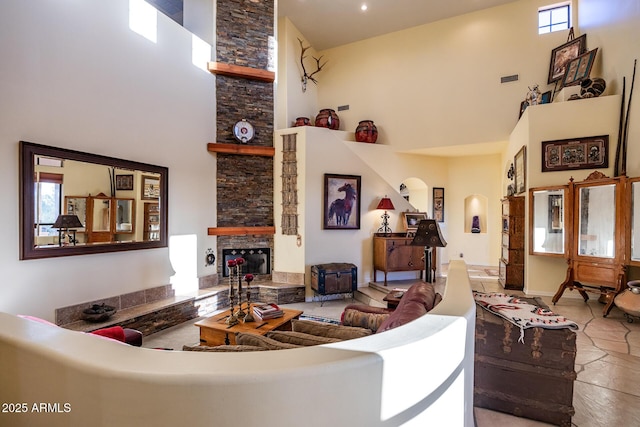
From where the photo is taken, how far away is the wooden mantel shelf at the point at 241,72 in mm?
→ 5035

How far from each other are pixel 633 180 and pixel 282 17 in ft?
20.7

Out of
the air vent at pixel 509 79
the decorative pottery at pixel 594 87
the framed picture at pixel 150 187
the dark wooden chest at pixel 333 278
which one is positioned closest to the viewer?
the framed picture at pixel 150 187

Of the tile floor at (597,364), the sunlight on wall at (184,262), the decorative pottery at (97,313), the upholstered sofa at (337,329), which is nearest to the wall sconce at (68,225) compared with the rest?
the decorative pottery at (97,313)

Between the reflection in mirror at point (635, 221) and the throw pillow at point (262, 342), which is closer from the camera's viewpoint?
the throw pillow at point (262, 342)

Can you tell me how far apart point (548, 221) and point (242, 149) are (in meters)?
4.83

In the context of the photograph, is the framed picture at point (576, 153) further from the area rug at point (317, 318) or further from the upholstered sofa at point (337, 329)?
the area rug at point (317, 318)

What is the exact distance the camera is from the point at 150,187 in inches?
163

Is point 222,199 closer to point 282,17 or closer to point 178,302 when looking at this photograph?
point 178,302

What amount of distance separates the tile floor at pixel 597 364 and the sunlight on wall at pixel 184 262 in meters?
0.68

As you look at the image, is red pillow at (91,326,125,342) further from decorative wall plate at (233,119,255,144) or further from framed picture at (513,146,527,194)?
framed picture at (513,146,527,194)

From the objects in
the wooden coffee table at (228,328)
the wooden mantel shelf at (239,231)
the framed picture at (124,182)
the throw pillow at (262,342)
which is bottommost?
the wooden coffee table at (228,328)

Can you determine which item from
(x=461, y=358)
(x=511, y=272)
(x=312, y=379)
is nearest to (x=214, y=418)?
(x=312, y=379)

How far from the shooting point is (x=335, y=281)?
507 centimetres

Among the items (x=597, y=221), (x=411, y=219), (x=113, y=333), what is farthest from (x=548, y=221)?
(x=113, y=333)
